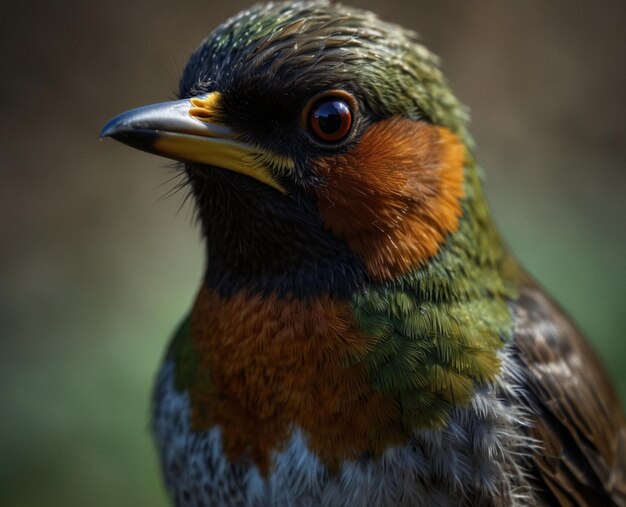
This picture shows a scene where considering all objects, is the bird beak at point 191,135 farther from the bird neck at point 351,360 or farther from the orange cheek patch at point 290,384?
the orange cheek patch at point 290,384

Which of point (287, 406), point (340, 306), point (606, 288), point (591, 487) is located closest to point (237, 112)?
point (340, 306)

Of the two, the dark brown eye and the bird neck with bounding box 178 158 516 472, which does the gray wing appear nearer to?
the bird neck with bounding box 178 158 516 472

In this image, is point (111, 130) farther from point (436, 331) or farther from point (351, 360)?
point (436, 331)

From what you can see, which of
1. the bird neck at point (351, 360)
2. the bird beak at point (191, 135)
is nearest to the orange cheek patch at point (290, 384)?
the bird neck at point (351, 360)

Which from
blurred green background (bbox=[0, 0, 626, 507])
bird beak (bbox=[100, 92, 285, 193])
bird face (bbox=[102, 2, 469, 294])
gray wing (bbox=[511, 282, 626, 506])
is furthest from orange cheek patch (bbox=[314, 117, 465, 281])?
blurred green background (bbox=[0, 0, 626, 507])

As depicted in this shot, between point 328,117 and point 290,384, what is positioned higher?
point 328,117

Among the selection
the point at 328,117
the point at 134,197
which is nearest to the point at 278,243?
the point at 328,117
